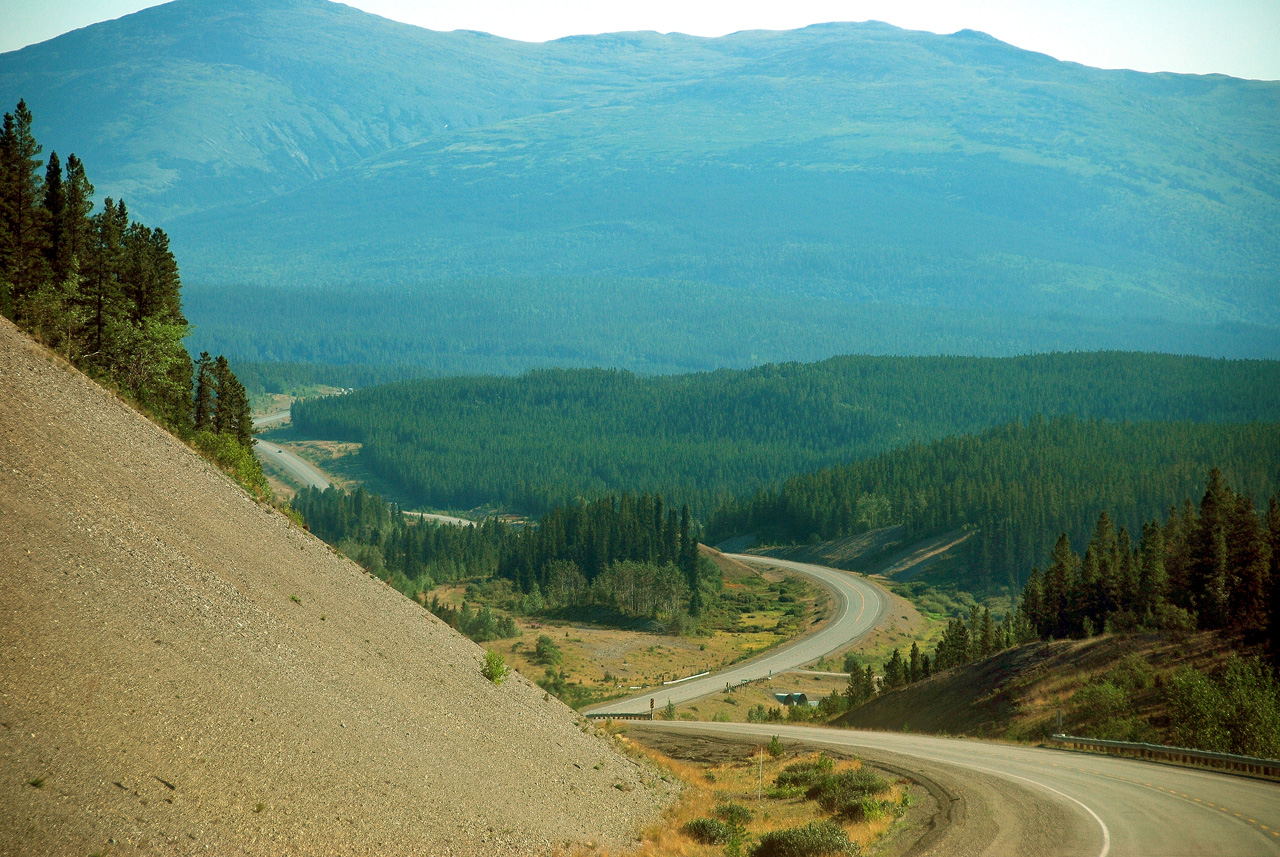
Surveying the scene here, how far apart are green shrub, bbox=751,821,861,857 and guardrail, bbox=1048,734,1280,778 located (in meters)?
15.8

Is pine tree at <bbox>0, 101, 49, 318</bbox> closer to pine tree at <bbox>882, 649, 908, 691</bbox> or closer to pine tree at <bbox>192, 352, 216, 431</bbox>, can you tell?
pine tree at <bbox>192, 352, 216, 431</bbox>

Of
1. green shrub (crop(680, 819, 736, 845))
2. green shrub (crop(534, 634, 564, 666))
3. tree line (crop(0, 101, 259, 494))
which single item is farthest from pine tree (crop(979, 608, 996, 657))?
tree line (crop(0, 101, 259, 494))

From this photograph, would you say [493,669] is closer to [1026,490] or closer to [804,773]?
[804,773]

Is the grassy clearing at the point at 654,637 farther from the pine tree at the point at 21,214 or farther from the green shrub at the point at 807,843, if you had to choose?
the green shrub at the point at 807,843

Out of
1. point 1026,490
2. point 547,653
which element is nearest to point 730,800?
point 547,653

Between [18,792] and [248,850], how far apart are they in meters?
3.86

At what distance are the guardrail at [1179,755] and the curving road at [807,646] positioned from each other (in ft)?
118

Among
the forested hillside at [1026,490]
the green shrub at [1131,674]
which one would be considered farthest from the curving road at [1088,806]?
the forested hillside at [1026,490]

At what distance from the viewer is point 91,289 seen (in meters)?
53.1

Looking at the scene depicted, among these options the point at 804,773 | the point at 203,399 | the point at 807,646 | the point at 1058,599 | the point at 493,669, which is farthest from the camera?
the point at 807,646

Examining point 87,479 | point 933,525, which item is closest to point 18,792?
point 87,479

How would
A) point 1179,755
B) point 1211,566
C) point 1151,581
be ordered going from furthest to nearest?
point 1151,581
point 1211,566
point 1179,755

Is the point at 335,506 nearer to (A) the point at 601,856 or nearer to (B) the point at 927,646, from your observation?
(B) the point at 927,646

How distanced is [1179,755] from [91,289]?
51.2 m
